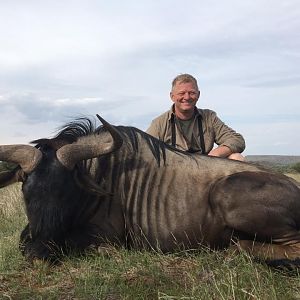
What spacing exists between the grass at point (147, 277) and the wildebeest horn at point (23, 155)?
74cm

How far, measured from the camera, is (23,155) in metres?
3.86

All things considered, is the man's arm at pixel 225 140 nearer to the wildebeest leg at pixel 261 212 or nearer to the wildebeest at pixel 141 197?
the wildebeest at pixel 141 197

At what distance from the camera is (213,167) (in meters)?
4.27

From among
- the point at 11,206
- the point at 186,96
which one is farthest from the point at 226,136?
the point at 11,206

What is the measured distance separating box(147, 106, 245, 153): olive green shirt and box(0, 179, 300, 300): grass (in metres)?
2.00

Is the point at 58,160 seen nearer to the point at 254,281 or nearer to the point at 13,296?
the point at 13,296

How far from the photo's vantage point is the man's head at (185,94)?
569 cm

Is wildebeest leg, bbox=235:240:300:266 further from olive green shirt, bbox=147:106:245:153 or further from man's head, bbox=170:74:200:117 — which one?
man's head, bbox=170:74:200:117

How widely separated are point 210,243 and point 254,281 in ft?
3.84

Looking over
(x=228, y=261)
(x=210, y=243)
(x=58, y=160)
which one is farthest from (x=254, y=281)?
(x=58, y=160)

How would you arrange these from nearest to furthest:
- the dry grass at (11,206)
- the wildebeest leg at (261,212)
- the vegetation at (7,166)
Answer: the wildebeest leg at (261,212), the vegetation at (7,166), the dry grass at (11,206)

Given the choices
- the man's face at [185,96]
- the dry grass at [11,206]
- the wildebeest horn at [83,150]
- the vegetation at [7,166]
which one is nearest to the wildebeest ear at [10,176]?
the vegetation at [7,166]

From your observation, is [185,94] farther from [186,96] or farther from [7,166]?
[7,166]

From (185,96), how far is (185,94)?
0.08 ft
